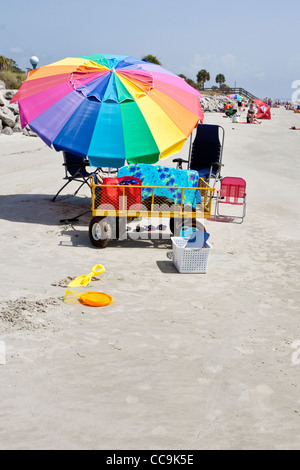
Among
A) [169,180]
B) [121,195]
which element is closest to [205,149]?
[169,180]

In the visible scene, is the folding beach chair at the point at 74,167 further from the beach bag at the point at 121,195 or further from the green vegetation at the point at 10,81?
the green vegetation at the point at 10,81

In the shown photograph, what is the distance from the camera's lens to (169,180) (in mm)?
7902

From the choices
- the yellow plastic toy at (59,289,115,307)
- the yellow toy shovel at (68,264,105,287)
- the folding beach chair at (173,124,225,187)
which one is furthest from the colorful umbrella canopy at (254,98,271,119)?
the yellow plastic toy at (59,289,115,307)

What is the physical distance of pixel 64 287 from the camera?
19.6 ft

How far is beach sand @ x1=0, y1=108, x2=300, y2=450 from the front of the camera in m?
3.48

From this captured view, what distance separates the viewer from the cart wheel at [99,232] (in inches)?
297

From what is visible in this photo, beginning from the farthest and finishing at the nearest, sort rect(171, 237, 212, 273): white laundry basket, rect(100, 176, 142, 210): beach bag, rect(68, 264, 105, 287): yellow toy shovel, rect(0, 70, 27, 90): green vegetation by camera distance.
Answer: rect(0, 70, 27, 90): green vegetation
rect(100, 176, 142, 210): beach bag
rect(171, 237, 212, 273): white laundry basket
rect(68, 264, 105, 287): yellow toy shovel

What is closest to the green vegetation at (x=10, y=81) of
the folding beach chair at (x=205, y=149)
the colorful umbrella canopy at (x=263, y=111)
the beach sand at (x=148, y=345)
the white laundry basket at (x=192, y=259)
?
the colorful umbrella canopy at (x=263, y=111)

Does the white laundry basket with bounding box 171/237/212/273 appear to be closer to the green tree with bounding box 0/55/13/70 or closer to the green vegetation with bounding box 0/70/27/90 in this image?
the green vegetation with bounding box 0/70/27/90

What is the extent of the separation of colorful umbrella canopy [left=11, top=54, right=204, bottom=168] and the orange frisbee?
2.74m

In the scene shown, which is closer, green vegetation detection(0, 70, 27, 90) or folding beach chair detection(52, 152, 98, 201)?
folding beach chair detection(52, 152, 98, 201)

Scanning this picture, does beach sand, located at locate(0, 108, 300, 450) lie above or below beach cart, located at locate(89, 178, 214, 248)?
below

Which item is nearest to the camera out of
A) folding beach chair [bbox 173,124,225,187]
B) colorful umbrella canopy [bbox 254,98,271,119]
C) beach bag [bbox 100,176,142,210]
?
beach bag [bbox 100,176,142,210]
